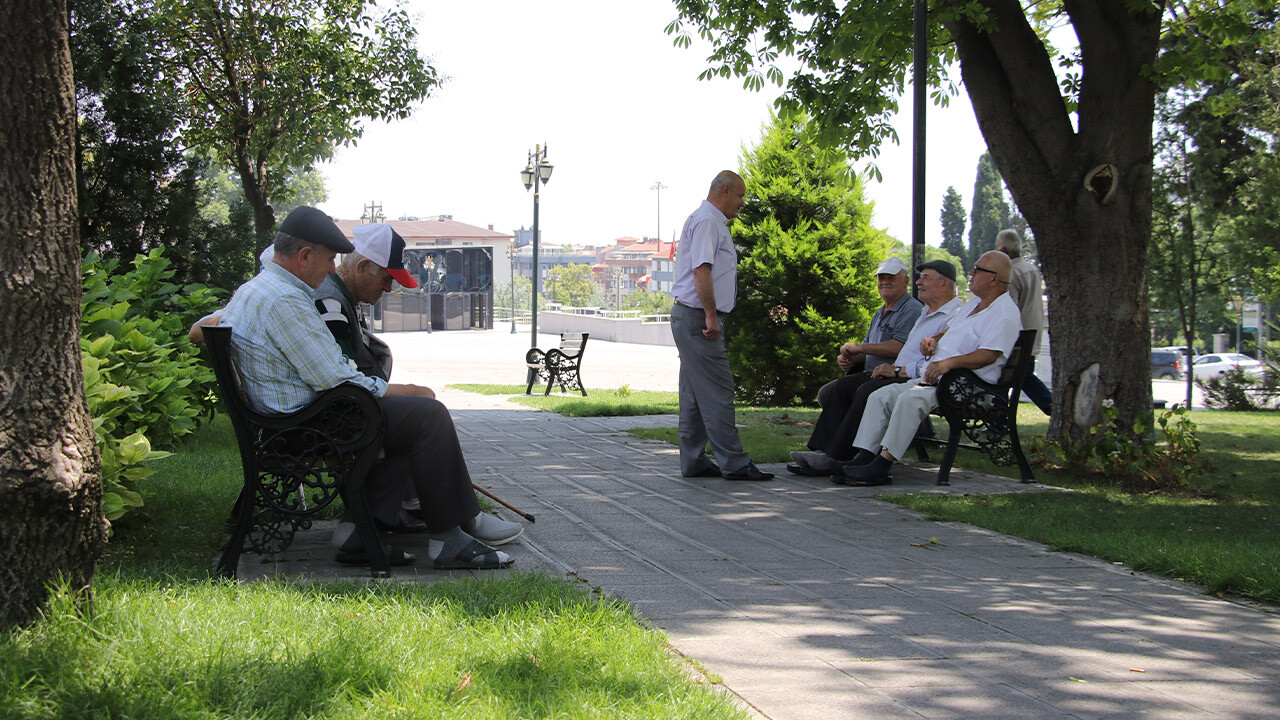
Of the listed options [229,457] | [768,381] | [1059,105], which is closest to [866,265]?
[768,381]

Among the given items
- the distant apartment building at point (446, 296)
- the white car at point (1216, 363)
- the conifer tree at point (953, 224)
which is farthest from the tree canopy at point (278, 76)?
the conifer tree at point (953, 224)

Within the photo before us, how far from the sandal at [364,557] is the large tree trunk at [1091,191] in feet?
17.2

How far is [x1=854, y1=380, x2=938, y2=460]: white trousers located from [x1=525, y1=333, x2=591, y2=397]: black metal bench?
564 inches

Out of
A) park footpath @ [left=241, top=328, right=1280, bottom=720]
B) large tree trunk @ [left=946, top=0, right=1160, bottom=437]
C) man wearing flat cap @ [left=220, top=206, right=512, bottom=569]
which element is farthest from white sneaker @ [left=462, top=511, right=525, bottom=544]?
large tree trunk @ [left=946, top=0, right=1160, bottom=437]

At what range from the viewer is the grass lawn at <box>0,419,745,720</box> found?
2.45m

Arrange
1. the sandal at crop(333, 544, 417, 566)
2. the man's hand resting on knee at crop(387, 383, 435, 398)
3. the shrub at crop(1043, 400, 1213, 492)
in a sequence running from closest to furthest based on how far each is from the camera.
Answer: the sandal at crop(333, 544, 417, 566), the man's hand resting on knee at crop(387, 383, 435, 398), the shrub at crop(1043, 400, 1213, 492)

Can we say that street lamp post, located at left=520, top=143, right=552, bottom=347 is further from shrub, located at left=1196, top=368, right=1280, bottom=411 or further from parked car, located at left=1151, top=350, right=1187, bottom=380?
parked car, located at left=1151, top=350, right=1187, bottom=380

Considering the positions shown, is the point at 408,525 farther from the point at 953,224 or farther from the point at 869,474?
the point at 953,224

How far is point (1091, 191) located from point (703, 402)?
3225 mm

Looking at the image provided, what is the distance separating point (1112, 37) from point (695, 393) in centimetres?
402

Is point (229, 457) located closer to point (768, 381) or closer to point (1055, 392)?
point (1055, 392)

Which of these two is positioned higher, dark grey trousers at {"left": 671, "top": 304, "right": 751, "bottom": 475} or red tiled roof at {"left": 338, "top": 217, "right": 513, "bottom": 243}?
red tiled roof at {"left": 338, "top": 217, "right": 513, "bottom": 243}

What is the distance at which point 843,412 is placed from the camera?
7.22 metres

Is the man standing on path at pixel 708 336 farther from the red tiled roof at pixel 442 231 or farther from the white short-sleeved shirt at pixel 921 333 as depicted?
the red tiled roof at pixel 442 231
